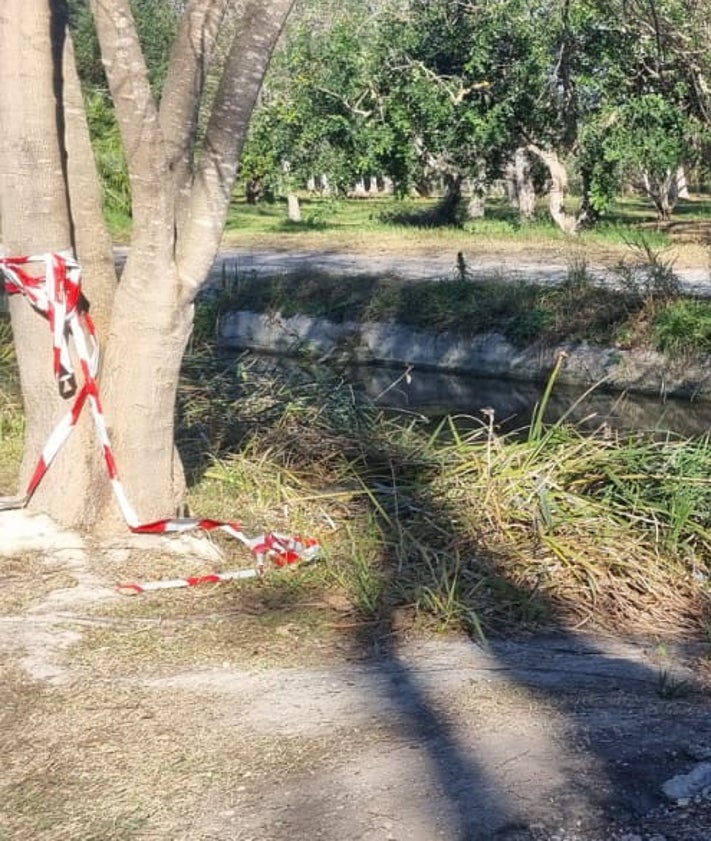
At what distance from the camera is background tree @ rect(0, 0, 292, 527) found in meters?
6.57

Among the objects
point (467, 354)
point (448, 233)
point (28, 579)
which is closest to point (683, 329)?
point (467, 354)

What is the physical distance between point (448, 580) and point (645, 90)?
2287cm

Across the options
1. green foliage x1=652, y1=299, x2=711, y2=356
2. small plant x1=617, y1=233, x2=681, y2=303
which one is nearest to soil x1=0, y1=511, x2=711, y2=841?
green foliage x1=652, y1=299, x2=711, y2=356

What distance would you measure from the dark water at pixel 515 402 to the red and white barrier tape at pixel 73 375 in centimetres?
712

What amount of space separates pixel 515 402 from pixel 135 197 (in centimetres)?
1025

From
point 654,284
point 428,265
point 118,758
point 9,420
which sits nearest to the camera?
point 118,758

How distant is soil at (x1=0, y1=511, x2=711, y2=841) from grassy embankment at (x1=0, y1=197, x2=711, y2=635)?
10.8 inches

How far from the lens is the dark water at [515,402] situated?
1468 centimetres

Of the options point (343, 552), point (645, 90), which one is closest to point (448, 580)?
point (343, 552)

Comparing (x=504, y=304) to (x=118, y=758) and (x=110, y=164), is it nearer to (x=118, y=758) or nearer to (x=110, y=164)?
(x=118, y=758)

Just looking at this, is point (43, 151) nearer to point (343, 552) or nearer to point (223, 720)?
point (343, 552)

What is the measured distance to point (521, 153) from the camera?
32094 mm

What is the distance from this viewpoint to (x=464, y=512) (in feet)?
24.4

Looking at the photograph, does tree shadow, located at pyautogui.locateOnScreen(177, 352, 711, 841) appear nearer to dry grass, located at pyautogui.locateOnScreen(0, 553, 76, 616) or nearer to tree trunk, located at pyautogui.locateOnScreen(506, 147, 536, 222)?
dry grass, located at pyautogui.locateOnScreen(0, 553, 76, 616)
